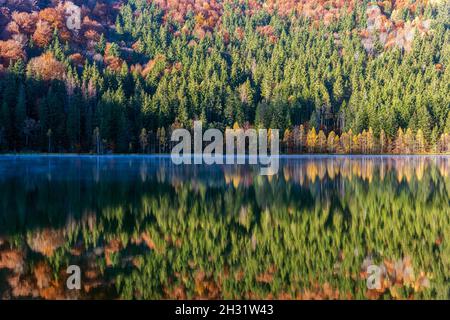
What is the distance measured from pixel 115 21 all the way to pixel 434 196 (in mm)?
168807

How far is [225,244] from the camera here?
1658cm

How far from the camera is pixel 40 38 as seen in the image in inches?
5379

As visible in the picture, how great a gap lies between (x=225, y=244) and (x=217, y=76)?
399ft

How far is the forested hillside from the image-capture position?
3829 inches

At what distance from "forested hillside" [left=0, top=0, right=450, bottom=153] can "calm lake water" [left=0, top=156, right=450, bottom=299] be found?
69858 millimetres

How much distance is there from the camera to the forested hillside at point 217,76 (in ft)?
319
